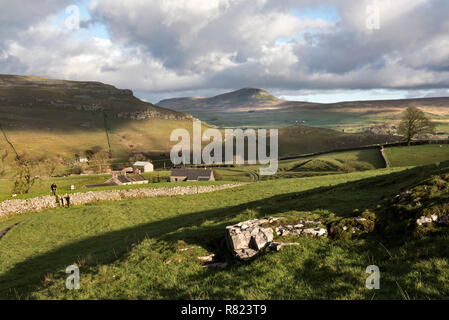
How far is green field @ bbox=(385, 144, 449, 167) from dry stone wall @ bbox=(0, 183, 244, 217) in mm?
55609

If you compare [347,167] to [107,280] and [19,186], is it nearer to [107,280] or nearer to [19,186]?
[107,280]

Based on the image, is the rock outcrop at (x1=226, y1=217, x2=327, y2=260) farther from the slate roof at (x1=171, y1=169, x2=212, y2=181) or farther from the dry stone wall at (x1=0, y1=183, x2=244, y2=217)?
the slate roof at (x1=171, y1=169, x2=212, y2=181)

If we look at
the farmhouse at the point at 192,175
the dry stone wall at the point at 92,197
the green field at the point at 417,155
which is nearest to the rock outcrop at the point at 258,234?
the dry stone wall at the point at 92,197

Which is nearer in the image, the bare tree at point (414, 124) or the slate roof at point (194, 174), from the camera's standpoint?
the slate roof at point (194, 174)

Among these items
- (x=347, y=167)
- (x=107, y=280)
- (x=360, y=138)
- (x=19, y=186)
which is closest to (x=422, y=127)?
(x=347, y=167)

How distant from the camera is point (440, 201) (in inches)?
464

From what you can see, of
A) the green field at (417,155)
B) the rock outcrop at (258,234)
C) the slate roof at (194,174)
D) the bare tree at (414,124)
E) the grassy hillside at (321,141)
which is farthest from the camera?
the grassy hillside at (321,141)

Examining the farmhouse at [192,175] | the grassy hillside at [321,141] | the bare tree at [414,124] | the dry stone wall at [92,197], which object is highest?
the bare tree at [414,124]

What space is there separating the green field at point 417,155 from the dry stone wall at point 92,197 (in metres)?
55.6

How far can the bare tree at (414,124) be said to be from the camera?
277ft

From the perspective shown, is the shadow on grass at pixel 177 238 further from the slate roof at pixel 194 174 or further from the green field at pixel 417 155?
the green field at pixel 417 155

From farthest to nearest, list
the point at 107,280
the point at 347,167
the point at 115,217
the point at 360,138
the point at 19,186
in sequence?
the point at 360,138, the point at 347,167, the point at 19,186, the point at 115,217, the point at 107,280

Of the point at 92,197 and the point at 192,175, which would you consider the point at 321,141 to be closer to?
the point at 192,175
